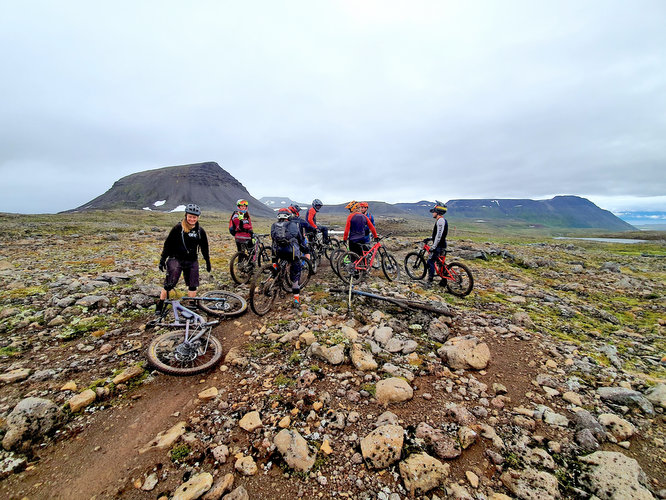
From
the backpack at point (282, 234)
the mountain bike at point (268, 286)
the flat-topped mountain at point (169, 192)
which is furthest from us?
the flat-topped mountain at point (169, 192)

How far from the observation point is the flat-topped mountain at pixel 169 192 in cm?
15890

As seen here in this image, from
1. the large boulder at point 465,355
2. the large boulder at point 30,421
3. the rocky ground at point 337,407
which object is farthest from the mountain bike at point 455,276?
the large boulder at point 30,421

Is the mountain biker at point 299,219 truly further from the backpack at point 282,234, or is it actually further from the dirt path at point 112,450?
the dirt path at point 112,450

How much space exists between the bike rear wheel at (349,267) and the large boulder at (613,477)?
786 centimetres

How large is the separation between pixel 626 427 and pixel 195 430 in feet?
21.0

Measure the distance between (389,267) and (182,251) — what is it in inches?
334

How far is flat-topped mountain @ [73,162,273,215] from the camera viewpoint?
158900mm

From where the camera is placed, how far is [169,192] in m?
172

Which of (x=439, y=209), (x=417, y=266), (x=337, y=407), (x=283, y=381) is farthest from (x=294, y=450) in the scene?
(x=417, y=266)

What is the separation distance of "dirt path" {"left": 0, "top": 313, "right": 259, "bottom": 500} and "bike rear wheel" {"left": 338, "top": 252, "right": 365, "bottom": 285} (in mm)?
6536

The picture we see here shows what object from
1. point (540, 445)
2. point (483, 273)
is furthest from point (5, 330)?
point (483, 273)

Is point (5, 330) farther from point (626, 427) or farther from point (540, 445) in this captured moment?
point (626, 427)

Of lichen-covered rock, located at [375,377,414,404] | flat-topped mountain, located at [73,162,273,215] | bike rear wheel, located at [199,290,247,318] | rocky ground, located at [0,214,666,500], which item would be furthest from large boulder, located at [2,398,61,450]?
flat-topped mountain, located at [73,162,273,215]

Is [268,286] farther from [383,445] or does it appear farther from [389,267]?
[389,267]
